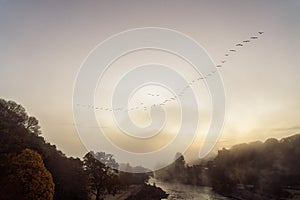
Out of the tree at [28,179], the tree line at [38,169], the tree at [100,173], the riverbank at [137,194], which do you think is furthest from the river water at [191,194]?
the tree at [28,179]

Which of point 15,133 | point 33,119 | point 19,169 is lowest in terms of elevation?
point 19,169

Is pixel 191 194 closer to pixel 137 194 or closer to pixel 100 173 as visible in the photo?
pixel 137 194

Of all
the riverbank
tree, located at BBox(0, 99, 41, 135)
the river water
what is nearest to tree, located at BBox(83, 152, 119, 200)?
the riverbank

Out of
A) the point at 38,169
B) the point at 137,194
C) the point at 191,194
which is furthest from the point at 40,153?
the point at 191,194

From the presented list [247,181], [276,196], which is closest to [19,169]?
[276,196]

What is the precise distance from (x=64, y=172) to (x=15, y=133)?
4.94 metres

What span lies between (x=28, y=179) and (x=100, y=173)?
10065 mm

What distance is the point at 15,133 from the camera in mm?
25062

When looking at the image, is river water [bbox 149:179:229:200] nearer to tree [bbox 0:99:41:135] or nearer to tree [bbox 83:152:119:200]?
tree [bbox 83:152:119:200]

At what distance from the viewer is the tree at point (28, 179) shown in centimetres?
2147

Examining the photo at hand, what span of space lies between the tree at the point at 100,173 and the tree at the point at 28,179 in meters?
6.92

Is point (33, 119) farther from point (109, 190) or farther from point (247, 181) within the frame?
point (247, 181)

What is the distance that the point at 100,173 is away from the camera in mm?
31344

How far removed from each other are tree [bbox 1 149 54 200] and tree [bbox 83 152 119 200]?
22.7ft
